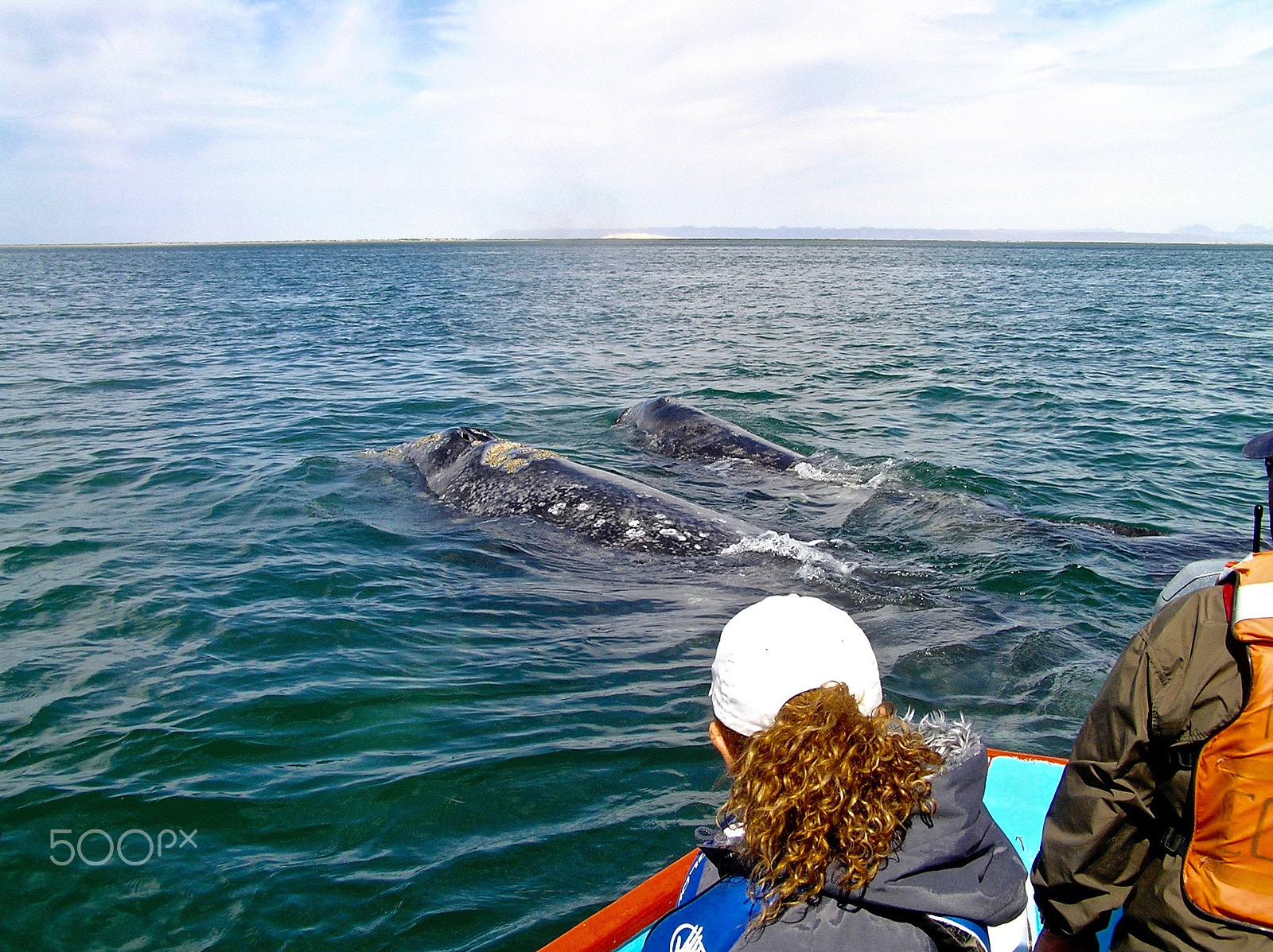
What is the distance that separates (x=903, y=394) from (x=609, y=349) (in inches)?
387

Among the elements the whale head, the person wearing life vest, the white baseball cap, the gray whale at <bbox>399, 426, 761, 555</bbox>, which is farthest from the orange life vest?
the whale head

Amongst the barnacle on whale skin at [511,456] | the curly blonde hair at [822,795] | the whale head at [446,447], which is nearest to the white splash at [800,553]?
the barnacle on whale skin at [511,456]

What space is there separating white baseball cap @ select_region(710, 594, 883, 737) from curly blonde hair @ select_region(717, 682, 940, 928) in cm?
5

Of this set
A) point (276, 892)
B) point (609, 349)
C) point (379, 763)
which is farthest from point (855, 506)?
point (609, 349)

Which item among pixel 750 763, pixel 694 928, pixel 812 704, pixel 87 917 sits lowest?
pixel 87 917

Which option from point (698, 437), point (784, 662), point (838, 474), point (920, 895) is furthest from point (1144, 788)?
point (698, 437)

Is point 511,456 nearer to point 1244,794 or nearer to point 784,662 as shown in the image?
point 784,662

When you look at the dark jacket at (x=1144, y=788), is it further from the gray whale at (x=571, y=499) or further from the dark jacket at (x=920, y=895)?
the gray whale at (x=571, y=499)

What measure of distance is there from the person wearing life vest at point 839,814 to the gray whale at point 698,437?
10.1 metres

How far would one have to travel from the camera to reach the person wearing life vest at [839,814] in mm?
1971

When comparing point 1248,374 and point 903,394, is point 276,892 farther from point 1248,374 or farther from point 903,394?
point 1248,374

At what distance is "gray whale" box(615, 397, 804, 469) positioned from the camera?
12484mm

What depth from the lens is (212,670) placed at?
6.66m

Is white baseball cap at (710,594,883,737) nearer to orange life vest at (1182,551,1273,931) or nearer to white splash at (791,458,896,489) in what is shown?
orange life vest at (1182,551,1273,931)
